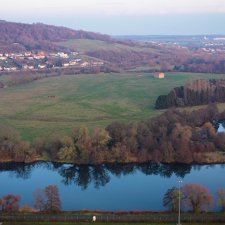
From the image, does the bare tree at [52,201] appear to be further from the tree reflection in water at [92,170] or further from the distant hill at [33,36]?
the distant hill at [33,36]

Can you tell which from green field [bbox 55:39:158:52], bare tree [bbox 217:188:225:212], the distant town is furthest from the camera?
green field [bbox 55:39:158:52]

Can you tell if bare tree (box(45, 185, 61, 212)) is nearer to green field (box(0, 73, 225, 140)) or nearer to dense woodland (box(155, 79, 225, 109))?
green field (box(0, 73, 225, 140))

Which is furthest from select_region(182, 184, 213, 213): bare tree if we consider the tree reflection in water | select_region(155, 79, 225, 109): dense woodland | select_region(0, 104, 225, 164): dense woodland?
select_region(155, 79, 225, 109): dense woodland

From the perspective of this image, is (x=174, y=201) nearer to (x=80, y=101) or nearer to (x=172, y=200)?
(x=172, y=200)

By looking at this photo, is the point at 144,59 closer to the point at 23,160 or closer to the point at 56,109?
the point at 56,109

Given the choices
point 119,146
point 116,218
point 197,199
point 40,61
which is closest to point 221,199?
point 197,199

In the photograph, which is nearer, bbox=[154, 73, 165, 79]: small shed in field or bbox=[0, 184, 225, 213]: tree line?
bbox=[0, 184, 225, 213]: tree line
